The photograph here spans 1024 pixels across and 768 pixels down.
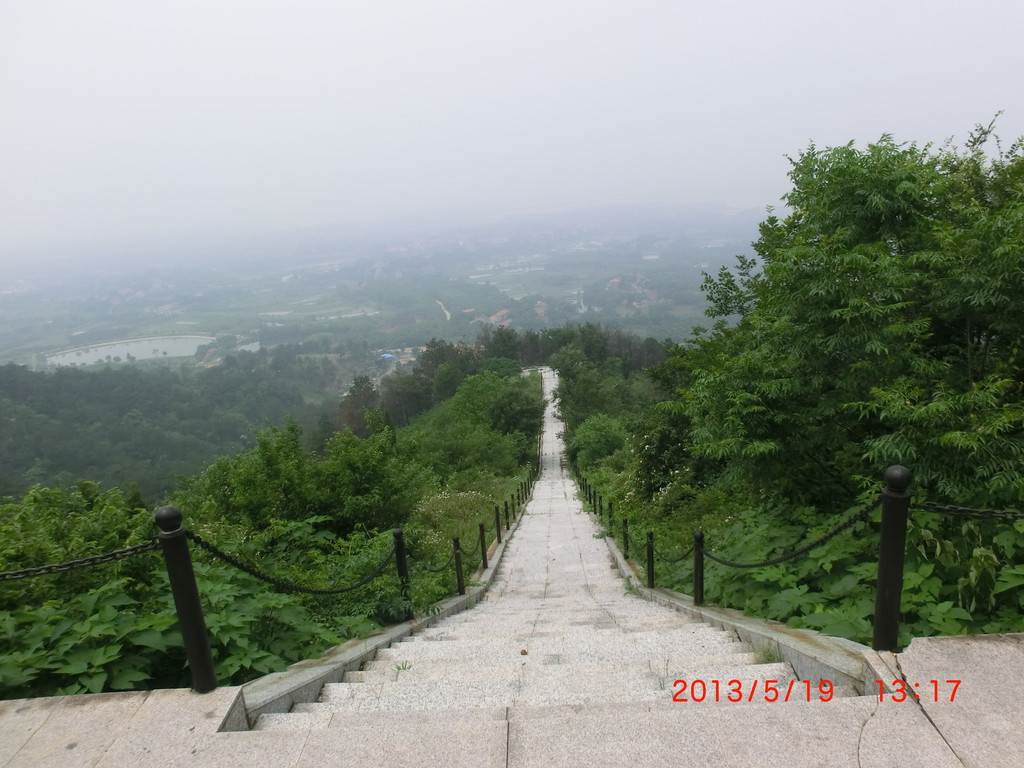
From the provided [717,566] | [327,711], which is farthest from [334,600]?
[717,566]

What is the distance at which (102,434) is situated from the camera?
2387 inches

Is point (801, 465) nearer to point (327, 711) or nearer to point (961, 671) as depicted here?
point (961, 671)

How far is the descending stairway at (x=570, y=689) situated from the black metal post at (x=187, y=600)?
0.41 metres

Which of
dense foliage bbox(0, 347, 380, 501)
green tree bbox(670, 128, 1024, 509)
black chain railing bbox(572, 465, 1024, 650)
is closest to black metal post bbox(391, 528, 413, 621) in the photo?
green tree bbox(670, 128, 1024, 509)

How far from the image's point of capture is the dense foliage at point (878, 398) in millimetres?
3629

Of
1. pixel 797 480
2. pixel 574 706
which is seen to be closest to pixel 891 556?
pixel 574 706

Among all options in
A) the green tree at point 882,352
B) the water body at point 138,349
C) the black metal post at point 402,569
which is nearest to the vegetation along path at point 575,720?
the black metal post at point 402,569

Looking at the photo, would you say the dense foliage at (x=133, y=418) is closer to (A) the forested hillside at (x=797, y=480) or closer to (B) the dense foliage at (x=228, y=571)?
(B) the dense foliage at (x=228, y=571)

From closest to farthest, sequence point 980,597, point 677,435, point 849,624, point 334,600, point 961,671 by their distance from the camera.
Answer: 1. point 961,671
2. point 980,597
3. point 849,624
4. point 334,600
5. point 677,435

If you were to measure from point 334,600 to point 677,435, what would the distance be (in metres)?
Answer: 9.73

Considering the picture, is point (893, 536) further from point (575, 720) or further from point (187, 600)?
point (187, 600)

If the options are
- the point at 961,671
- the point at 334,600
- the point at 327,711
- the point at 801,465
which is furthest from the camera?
the point at 801,465

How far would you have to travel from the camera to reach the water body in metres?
150

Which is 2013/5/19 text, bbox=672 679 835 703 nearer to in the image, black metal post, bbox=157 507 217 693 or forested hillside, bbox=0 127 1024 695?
forested hillside, bbox=0 127 1024 695
